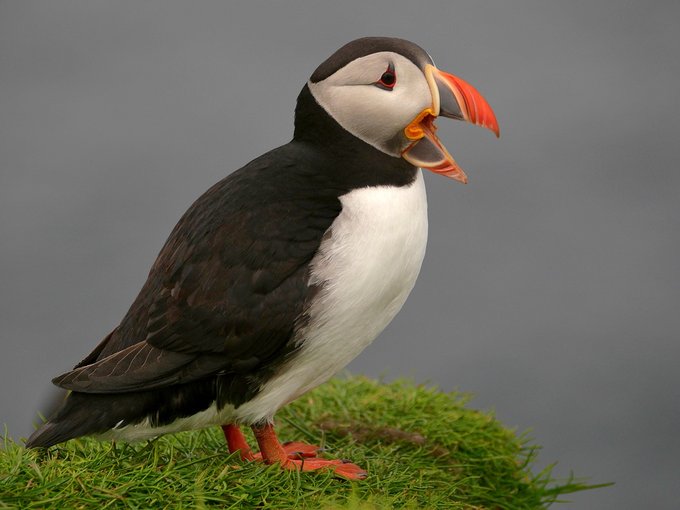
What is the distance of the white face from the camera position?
3490 mm

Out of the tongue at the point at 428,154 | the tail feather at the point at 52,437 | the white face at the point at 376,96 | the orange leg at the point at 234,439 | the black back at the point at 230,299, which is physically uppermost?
the white face at the point at 376,96

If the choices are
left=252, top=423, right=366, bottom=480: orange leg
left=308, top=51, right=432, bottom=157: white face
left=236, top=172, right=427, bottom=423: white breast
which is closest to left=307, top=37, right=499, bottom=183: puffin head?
left=308, top=51, right=432, bottom=157: white face

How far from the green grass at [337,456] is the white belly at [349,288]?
177mm

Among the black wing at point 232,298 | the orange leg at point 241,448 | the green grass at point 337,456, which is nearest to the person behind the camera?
the green grass at point 337,456

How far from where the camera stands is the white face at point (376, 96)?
3490mm

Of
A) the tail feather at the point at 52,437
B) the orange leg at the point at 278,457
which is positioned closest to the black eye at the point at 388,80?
the orange leg at the point at 278,457

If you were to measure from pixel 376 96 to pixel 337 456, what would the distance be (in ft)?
4.60

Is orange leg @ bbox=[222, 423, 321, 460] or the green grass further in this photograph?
orange leg @ bbox=[222, 423, 321, 460]

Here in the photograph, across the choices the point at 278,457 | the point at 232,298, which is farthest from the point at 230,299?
the point at 278,457

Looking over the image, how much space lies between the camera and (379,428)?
4.57 m

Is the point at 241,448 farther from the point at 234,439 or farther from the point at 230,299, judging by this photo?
the point at 230,299

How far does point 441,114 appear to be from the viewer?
11.6 feet

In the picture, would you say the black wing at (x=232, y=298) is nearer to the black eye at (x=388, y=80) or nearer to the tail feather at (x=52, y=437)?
the tail feather at (x=52, y=437)

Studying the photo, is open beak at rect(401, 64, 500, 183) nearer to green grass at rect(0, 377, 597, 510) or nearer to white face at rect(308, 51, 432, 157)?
white face at rect(308, 51, 432, 157)
